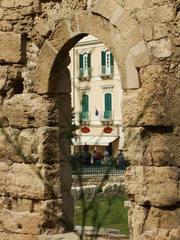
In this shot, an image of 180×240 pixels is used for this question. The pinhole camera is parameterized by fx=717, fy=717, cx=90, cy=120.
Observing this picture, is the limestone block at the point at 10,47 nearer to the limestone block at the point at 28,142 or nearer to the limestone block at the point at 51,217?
the limestone block at the point at 28,142

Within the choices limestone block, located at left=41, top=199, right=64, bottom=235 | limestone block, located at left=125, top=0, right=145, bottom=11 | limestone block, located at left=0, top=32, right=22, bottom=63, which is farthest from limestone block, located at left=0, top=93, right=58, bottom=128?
limestone block, located at left=125, top=0, right=145, bottom=11

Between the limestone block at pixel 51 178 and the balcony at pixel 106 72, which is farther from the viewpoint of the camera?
the balcony at pixel 106 72

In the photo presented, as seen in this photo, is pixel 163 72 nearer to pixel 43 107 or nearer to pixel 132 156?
pixel 132 156

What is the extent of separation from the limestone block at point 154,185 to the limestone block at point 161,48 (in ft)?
3.82

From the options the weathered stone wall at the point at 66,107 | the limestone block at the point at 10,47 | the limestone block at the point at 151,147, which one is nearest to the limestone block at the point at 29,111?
the weathered stone wall at the point at 66,107

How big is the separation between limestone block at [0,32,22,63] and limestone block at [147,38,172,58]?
1.96 meters

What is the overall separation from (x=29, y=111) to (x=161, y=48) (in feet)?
6.62

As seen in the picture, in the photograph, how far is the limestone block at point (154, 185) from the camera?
7.26 metres

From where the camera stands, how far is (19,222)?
28.5 ft

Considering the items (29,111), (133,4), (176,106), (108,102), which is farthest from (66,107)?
(108,102)

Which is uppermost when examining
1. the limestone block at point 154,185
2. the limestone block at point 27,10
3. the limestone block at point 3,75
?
the limestone block at point 27,10

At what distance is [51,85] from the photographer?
8.43 m

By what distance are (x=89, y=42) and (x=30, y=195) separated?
888 inches

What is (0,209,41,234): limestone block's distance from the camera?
335 inches
